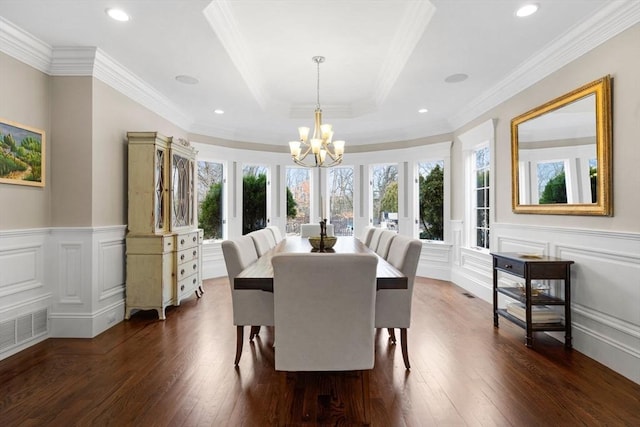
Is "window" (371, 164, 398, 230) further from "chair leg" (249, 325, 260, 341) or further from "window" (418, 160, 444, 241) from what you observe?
"chair leg" (249, 325, 260, 341)

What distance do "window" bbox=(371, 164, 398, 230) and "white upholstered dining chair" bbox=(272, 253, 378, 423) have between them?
174 inches

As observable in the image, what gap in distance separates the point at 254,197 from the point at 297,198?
33.2 inches

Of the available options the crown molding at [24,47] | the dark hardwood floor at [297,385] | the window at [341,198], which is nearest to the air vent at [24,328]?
the dark hardwood floor at [297,385]

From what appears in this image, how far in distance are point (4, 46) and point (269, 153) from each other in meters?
4.00

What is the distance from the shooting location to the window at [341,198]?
6.66 meters

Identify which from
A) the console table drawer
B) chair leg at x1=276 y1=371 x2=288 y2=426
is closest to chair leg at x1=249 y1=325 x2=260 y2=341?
chair leg at x1=276 y1=371 x2=288 y2=426

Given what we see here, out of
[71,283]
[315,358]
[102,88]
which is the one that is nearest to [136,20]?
[102,88]

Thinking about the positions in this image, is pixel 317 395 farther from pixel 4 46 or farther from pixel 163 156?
pixel 4 46

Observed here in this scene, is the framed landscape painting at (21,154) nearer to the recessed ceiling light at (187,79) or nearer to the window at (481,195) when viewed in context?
the recessed ceiling light at (187,79)

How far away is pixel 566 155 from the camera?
9.71 feet

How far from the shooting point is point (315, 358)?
2.03 metres

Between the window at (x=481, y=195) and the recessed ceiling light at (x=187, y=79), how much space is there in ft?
12.2

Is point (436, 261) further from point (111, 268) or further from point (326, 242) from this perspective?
point (111, 268)

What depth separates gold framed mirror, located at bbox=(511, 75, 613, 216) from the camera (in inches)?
102
